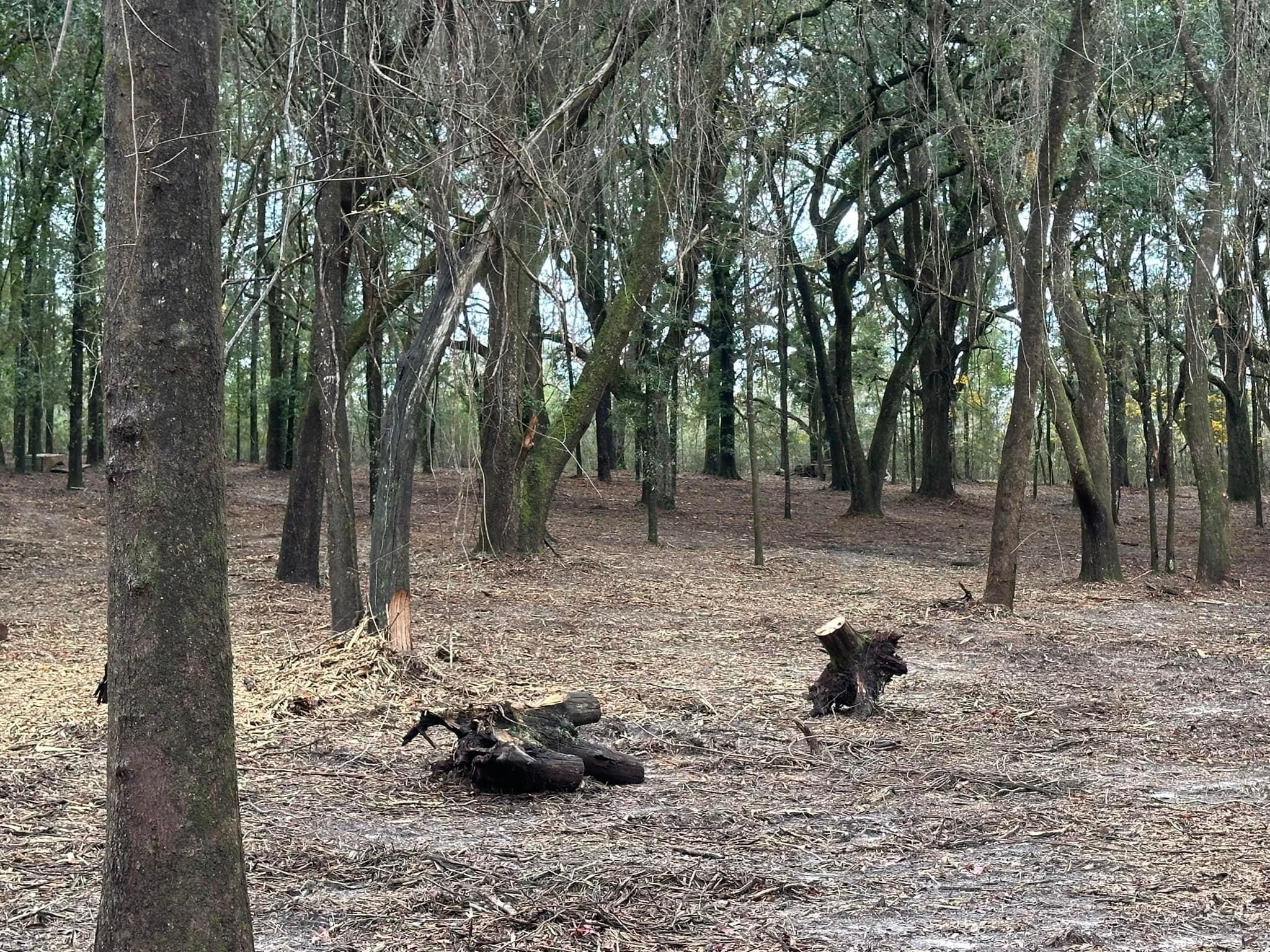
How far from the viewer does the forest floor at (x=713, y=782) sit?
140 inches

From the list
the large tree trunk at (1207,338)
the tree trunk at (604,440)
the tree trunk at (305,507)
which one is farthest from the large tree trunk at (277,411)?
the large tree trunk at (1207,338)

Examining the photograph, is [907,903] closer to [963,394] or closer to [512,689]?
[512,689]

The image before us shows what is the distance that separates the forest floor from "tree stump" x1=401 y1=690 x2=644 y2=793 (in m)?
0.10

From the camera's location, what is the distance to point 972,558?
57.0ft

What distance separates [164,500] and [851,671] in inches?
204

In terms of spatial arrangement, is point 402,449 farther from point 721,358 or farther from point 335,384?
point 721,358

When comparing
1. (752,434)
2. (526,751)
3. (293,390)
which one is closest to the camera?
(526,751)

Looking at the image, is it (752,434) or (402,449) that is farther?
(752,434)

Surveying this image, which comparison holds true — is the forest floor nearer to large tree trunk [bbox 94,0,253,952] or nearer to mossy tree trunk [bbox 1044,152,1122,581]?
large tree trunk [bbox 94,0,253,952]

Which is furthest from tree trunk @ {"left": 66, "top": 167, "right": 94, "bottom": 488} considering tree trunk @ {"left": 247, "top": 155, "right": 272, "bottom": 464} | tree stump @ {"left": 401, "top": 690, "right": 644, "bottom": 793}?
tree stump @ {"left": 401, "top": 690, "right": 644, "bottom": 793}

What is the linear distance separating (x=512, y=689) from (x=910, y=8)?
994cm

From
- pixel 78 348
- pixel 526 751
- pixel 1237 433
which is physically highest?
pixel 78 348

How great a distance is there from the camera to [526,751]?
17.1 ft

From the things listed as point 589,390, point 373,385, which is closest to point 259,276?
point 373,385
